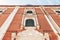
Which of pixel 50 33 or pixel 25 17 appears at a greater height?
pixel 25 17

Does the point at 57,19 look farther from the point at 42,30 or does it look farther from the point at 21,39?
the point at 21,39

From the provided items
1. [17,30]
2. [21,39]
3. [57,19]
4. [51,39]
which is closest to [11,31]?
[17,30]

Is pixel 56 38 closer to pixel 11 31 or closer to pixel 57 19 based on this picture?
pixel 11 31

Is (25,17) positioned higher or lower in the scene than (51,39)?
higher

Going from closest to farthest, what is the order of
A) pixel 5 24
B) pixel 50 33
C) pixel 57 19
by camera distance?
pixel 50 33 < pixel 5 24 < pixel 57 19

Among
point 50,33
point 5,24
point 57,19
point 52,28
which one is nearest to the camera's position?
point 50,33

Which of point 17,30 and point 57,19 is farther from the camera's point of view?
point 57,19

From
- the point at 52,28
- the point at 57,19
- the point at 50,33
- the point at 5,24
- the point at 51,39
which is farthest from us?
the point at 57,19

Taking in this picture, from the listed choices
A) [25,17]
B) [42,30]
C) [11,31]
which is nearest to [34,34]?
[42,30]

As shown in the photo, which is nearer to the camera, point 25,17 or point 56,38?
point 56,38

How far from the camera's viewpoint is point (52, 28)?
13484 mm

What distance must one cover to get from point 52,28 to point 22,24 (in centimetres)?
263

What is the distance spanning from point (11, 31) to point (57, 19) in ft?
17.4

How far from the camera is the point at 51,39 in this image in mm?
11695
